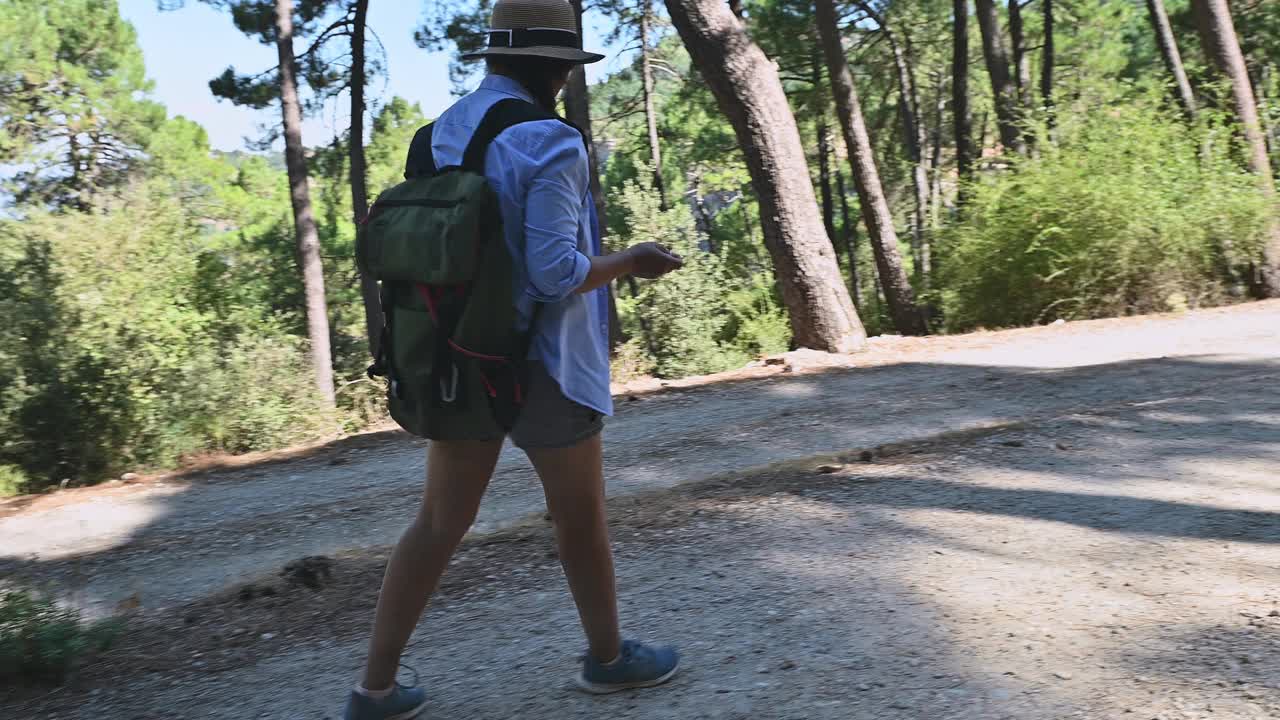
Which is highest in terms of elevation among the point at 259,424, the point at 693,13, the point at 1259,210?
the point at 693,13

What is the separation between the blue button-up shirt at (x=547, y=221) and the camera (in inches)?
96.7

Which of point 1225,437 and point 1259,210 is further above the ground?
point 1259,210

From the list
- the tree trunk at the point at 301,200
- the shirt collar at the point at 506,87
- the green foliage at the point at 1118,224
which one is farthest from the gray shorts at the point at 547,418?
the tree trunk at the point at 301,200

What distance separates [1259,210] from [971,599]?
10.2 m

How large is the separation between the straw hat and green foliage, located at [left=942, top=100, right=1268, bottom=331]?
9.86 meters

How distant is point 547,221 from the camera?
2457 millimetres

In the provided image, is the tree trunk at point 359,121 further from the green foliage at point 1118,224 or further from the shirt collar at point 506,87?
the shirt collar at point 506,87

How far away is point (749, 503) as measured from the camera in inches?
191

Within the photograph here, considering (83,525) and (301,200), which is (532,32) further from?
(301,200)

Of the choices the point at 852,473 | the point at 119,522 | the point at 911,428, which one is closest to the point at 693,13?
the point at 911,428

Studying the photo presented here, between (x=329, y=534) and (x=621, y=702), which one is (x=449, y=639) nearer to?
(x=621, y=702)

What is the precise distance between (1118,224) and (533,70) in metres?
10.1

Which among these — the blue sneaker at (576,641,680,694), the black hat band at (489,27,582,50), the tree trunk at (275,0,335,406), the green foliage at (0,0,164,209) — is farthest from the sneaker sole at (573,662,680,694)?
the green foliage at (0,0,164,209)

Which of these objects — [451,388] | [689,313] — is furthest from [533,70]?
[689,313]
